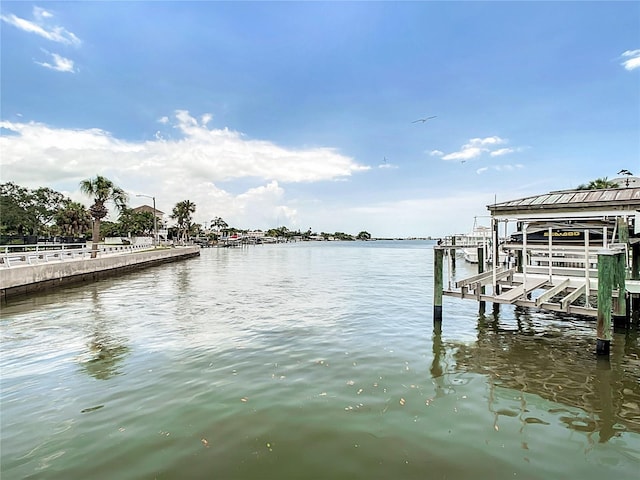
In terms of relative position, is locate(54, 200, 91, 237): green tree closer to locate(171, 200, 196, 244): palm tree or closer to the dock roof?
locate(171, 200, 196, 244): palm tree

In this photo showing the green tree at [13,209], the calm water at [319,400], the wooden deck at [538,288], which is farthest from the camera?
the green tree at [13,209]

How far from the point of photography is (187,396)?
640 cm

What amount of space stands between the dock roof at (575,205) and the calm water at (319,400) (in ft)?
11.2

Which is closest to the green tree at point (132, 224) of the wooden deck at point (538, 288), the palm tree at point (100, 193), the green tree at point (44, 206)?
the green tree at point (44, 206)

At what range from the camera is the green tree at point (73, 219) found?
7006 cm

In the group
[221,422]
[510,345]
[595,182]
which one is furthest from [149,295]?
[595,182]

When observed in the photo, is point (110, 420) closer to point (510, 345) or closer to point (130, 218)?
point (510, 345)

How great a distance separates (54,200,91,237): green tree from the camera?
70062 mm

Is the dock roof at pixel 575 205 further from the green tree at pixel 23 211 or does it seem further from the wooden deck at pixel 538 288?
the green tree at pixel 23 211

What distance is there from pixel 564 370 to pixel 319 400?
17.1ft

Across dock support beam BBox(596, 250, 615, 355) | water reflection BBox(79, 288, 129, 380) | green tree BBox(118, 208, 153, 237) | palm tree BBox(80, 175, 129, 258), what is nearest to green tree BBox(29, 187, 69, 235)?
green tree BBox(118, 208, 153, 237)

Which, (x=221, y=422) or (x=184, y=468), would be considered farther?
(x=221, y=422)

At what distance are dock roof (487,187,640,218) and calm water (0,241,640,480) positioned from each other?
11.2 feet

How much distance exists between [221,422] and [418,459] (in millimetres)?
2849
